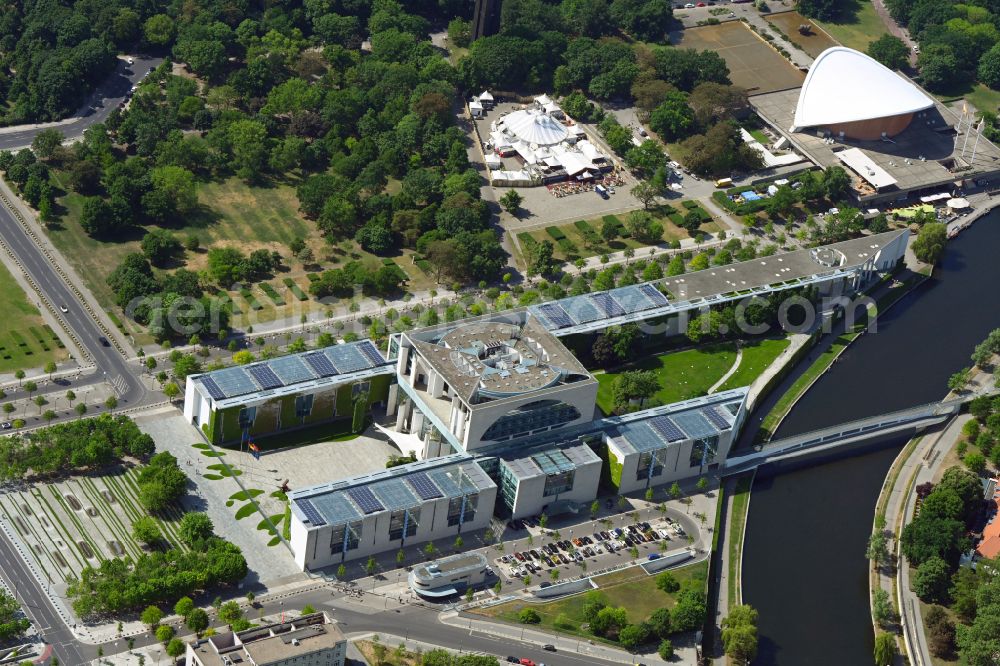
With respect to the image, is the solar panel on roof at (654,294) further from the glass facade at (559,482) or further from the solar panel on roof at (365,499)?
the solar panel on roof at (365,499)

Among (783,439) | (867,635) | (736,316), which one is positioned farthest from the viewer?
(736,316)

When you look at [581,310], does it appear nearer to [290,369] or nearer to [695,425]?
[695,425]

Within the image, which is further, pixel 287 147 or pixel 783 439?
pixel 287 147

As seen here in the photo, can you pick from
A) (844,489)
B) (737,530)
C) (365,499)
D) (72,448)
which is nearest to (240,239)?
(72,448)

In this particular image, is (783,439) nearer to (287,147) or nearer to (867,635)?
(867,635)

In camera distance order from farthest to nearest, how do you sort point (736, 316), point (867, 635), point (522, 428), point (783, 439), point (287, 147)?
point (287, 147), point (736, 316), point (783, 439), point (522, 428), point (867, 635)

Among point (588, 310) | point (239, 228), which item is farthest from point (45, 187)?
point (588, 310)

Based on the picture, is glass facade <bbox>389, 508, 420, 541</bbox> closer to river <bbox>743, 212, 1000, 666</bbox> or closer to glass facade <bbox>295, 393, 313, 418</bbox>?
glass facade <bbox>295, 393, 313, 418</bbox>
